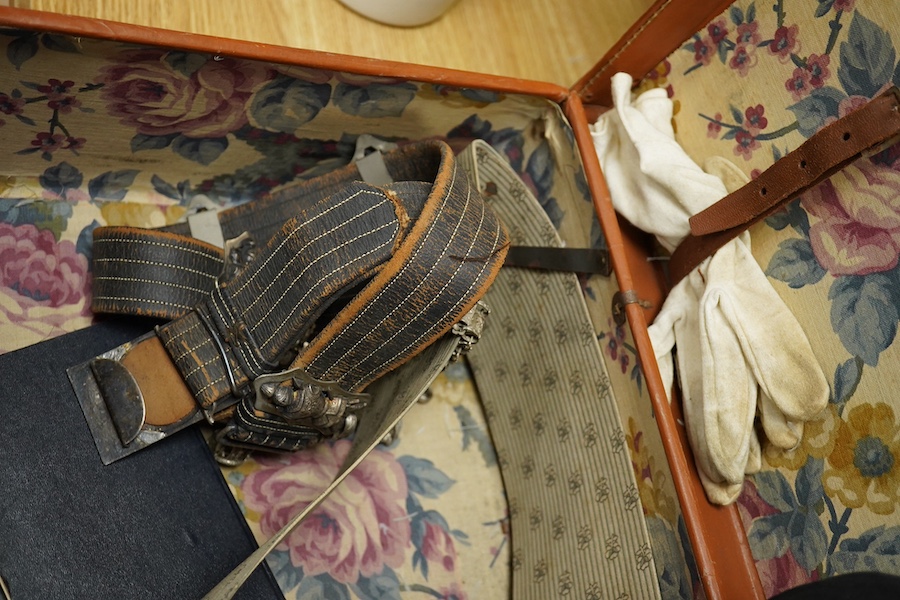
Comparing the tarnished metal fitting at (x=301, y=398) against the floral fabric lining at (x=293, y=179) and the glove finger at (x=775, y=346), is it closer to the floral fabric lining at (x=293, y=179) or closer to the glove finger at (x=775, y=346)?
the floral fabric lining at (x=293, y=179)

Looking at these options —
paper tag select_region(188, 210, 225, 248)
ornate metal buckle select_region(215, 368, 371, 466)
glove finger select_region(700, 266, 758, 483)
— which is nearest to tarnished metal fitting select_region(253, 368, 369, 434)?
ornate metal buckle select_region(215, 368, 371, 466)

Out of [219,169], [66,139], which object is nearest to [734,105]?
[219,169]

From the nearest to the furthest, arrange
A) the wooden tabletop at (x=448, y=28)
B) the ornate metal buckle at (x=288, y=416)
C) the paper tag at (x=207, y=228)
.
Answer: the ornate metal buckle at (x=288, y=416) < the paper tag at (x=207, y=228) < the wooden tabletop at (x=448, y=28)

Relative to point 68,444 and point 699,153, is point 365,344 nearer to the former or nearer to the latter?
point 68,444

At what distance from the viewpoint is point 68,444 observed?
76 cm

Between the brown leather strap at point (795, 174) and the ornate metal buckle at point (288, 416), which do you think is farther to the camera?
the ornate metal buckle at point (288, 416)

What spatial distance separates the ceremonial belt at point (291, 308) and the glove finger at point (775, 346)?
25 cm

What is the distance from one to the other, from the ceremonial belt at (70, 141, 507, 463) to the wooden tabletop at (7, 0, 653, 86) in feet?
1.44

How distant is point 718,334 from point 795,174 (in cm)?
17

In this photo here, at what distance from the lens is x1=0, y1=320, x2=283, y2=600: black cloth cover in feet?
2.30

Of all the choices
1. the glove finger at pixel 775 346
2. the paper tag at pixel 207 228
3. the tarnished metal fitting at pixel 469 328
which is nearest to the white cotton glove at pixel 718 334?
the glove finger at pixel 775 346

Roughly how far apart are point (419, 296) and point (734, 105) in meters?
0.42

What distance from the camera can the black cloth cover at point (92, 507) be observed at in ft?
2.30

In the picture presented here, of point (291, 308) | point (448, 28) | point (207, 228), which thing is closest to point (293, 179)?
point (207, 228)
